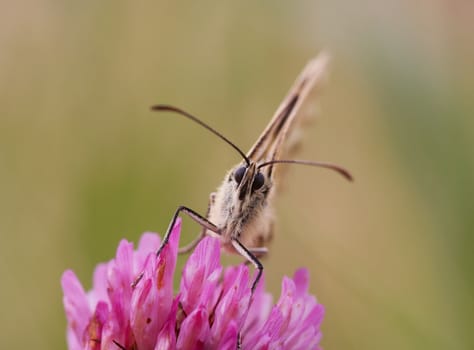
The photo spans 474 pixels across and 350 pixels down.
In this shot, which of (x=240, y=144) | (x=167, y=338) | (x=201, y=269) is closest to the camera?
(x=167, y=338)

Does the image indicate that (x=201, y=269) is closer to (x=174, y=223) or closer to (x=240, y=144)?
(x=174, y=223)

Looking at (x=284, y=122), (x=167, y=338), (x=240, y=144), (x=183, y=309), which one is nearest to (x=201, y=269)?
(x=183, y=309)

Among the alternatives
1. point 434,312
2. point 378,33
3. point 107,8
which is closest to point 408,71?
point 378,33

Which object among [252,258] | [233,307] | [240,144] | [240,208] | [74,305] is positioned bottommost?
[74,305]

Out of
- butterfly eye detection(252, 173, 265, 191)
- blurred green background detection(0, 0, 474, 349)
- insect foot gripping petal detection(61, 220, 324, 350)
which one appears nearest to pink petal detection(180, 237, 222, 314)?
insect foot gripping petal detection(61, 220, 324, 350)

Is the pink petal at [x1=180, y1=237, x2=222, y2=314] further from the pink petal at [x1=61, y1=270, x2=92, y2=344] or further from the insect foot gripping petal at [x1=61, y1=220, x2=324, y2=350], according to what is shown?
the pink petal at [x1=61, y1=270, x2=92, y2=344]

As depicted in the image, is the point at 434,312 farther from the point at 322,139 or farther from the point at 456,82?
the point at 322,139

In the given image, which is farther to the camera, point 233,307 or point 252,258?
point 252,258
